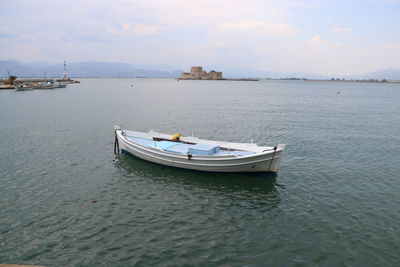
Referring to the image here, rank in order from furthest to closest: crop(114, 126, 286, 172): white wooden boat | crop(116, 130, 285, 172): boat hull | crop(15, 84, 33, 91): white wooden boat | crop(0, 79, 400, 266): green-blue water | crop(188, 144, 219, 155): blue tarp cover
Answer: crop(15, 84, 33, 91): white wooden boat
crop(188, 144, 219, 155): blue tarp cover
crop(114, 126, 286, 172): white wooden boat
crop(116, 130, 285, 172): boat hull
crop(0, 79, 400, 266): green-blue water

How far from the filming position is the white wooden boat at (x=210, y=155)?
2316 cm

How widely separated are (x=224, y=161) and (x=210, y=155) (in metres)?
1.30

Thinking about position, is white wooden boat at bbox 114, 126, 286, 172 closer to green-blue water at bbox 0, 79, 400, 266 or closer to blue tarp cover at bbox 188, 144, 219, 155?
blue tarp cover at bbox 188, 144, 219, 155

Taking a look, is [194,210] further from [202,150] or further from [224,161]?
[202,150]

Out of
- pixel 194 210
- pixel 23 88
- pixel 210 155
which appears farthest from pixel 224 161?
pixel 23 88

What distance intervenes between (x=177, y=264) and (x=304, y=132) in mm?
35120

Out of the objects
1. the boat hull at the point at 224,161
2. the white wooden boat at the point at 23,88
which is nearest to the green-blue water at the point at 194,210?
the boat hull at the point at 224,161

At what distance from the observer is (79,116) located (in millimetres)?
58594

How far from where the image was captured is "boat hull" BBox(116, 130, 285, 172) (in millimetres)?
23011

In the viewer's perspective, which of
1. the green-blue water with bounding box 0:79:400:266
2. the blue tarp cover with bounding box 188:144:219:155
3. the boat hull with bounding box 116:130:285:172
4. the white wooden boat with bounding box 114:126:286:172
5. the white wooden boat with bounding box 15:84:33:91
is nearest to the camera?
the green-blue water with bounding box 0:79:400:266

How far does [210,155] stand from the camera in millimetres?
24203

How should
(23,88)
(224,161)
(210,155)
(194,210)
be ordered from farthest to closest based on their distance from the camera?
(23,88)
(210,155)
(224,161)
(194,210)

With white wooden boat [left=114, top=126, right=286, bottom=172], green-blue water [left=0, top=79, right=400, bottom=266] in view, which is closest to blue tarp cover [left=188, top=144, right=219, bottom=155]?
white wooden boat [left=114, top=126, right=286, bottom=172]

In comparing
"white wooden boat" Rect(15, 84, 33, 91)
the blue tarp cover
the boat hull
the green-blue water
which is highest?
"white wooden boat" Rect(15, 84, 33, 91)
